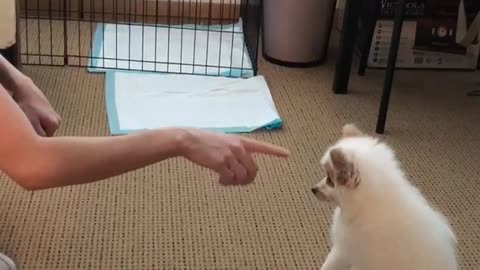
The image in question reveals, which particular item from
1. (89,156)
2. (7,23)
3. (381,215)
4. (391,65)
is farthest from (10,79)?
(391,65)

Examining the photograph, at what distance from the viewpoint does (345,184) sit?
1425 millimetres

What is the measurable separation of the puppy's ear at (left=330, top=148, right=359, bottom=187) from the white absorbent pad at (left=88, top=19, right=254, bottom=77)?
1303 mm

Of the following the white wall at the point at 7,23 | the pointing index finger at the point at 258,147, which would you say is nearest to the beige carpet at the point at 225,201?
the white wall at the point at 7,23

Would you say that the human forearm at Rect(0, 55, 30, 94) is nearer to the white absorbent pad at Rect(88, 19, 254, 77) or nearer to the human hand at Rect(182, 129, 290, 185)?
the human hand at Rect(182, 129, 290, 185)

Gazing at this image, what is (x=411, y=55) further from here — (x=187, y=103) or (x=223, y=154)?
(x=223, y=154)

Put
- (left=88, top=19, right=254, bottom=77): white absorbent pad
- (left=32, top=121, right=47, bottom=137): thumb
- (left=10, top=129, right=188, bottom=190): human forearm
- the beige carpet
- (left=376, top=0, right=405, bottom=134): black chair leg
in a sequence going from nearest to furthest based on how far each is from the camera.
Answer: (left=10, top=129, right=188, bottom=190): human forearm < (left=32, top=121, right=47, bottom=137): thumb < the beige carpet < (left=376, top=0, right=405, bottom=134): black chair leg < (left=88, top=19, right=254, bottom=77): white absorbent pad

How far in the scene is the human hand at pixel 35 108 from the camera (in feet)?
4.15

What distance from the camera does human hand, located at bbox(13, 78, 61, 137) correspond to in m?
1.26

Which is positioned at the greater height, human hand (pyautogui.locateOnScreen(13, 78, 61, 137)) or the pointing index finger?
the pointing index finger

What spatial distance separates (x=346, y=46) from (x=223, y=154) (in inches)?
65.7

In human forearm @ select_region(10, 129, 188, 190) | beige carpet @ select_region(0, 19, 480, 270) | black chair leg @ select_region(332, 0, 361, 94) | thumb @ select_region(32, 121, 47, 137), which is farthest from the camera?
black chair leg @ select_region(332, 0, 361, 94)

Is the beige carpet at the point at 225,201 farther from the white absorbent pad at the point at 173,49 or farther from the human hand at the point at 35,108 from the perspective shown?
the human hand at the point at 35,108

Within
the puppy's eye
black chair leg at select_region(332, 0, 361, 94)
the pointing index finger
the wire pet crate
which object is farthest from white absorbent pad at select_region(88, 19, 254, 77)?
the pointing index finger

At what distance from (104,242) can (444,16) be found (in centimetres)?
165
